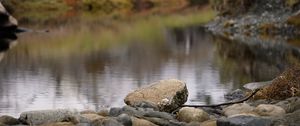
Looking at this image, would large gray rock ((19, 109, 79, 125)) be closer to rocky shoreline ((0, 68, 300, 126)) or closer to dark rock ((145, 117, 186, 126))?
rocky shoreline ((0, 68, 300, 126))

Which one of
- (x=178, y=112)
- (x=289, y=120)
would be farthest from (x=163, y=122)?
(x=289, y=120)

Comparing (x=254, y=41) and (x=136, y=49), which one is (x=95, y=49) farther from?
(x=254, y=41)

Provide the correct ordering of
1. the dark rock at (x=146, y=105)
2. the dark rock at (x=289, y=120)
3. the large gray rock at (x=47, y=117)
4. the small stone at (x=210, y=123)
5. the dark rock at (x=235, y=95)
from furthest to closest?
1. the dark rock at (x=235, y=95)
2. the dark rock at (x=146, y=105)
3. the large gray rock at (x=47, y=117)
4. the small stone at (x=210, y=123)
5. the dark rock at (x=289, y=120)

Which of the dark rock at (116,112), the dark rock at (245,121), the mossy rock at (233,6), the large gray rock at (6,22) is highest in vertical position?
the dark rock at (245,121)

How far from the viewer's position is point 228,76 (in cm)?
3288

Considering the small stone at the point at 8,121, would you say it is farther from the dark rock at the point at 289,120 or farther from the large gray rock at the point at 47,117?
the dark rock at the point at 289,120

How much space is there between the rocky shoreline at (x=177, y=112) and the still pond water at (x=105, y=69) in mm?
4227

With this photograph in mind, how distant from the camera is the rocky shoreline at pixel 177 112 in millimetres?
16109

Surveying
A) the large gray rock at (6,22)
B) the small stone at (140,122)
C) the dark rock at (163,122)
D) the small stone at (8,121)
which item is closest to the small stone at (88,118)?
the small stone at (140,122)

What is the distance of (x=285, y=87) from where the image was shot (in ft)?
65.5

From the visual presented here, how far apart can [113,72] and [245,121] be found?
63.3ft

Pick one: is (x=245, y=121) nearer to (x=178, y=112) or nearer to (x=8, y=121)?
(x=178, y=112)

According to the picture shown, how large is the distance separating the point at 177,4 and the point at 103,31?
231ft

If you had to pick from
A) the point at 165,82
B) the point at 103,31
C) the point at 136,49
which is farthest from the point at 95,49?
the point at 165,82
